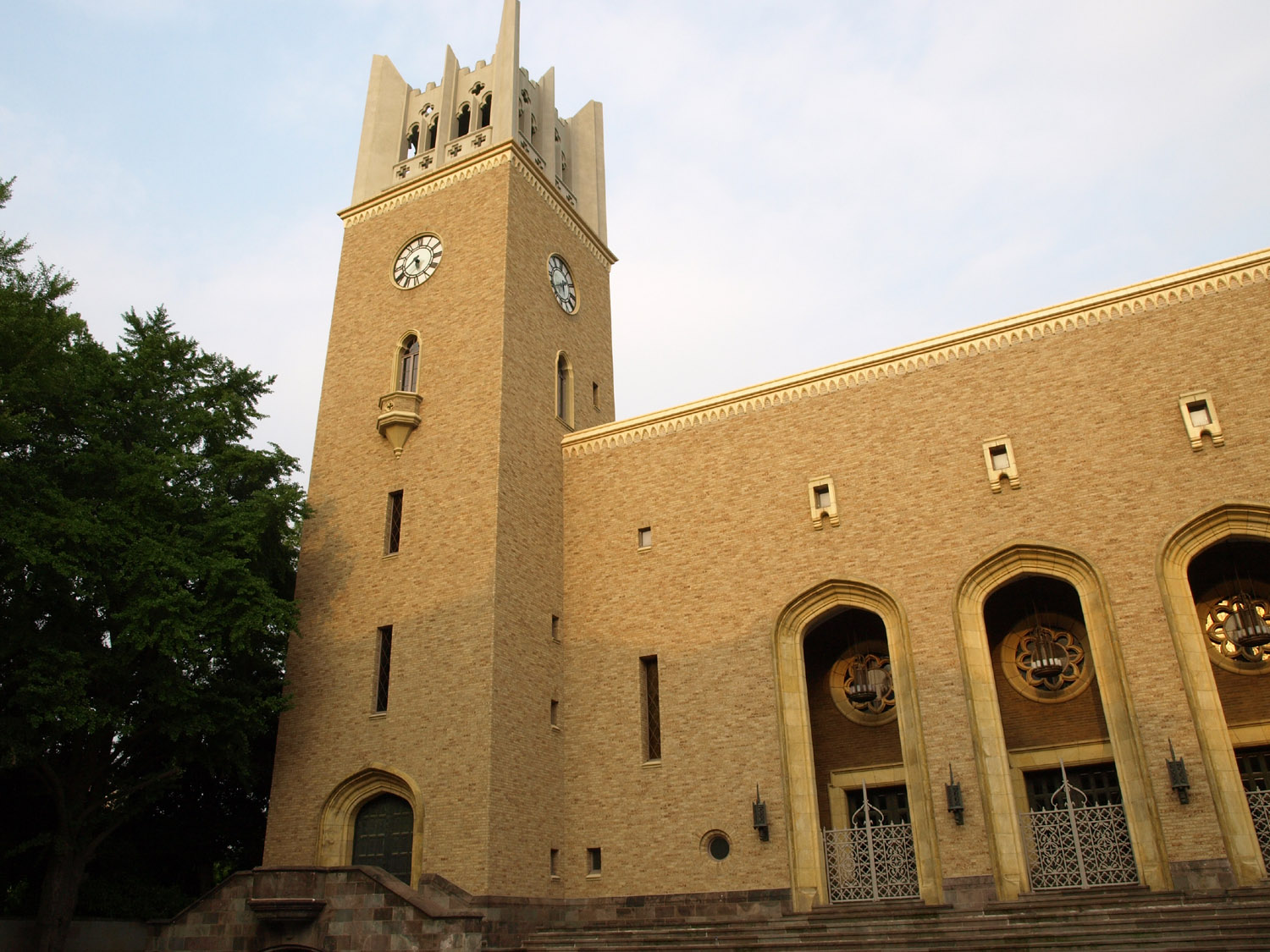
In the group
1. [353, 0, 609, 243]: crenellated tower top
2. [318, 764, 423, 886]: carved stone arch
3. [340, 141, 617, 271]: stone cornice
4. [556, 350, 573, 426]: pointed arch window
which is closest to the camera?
[318, 764, 423, 886]: carved stone arch

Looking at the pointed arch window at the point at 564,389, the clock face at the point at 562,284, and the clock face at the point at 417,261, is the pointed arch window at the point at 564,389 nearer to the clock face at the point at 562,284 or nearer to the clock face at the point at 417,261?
the clock face at the point at 562,284

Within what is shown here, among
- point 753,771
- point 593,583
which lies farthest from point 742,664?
point 593,583

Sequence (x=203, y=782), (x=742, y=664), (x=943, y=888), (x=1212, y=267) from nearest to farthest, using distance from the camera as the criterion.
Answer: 1. (x=943, y=888)
2. (x=1212, y=267)
3. (x=742, y=664)
4. (x=203, y=782)

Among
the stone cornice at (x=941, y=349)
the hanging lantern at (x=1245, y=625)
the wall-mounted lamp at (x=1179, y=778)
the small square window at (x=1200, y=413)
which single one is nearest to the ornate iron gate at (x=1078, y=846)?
the wall-mounted lamp at (x=1179, y=778)

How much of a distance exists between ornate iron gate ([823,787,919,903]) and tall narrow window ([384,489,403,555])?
380 inches

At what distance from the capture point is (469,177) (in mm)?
23078

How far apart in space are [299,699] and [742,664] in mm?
8390

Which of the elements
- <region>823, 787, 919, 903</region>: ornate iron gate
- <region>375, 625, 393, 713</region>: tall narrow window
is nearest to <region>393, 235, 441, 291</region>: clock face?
<region>375, 625, 393, 713</region>: tall narrow window

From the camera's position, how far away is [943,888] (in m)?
14.8

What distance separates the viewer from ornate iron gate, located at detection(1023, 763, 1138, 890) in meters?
14.6

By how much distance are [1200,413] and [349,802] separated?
15.7 meters

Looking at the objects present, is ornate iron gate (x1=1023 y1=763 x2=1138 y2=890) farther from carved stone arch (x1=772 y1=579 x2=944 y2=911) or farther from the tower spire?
the tower spire

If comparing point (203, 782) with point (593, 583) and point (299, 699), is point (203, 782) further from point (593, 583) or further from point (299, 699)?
point (593, 583)

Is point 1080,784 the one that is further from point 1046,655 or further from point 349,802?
point 349,802
